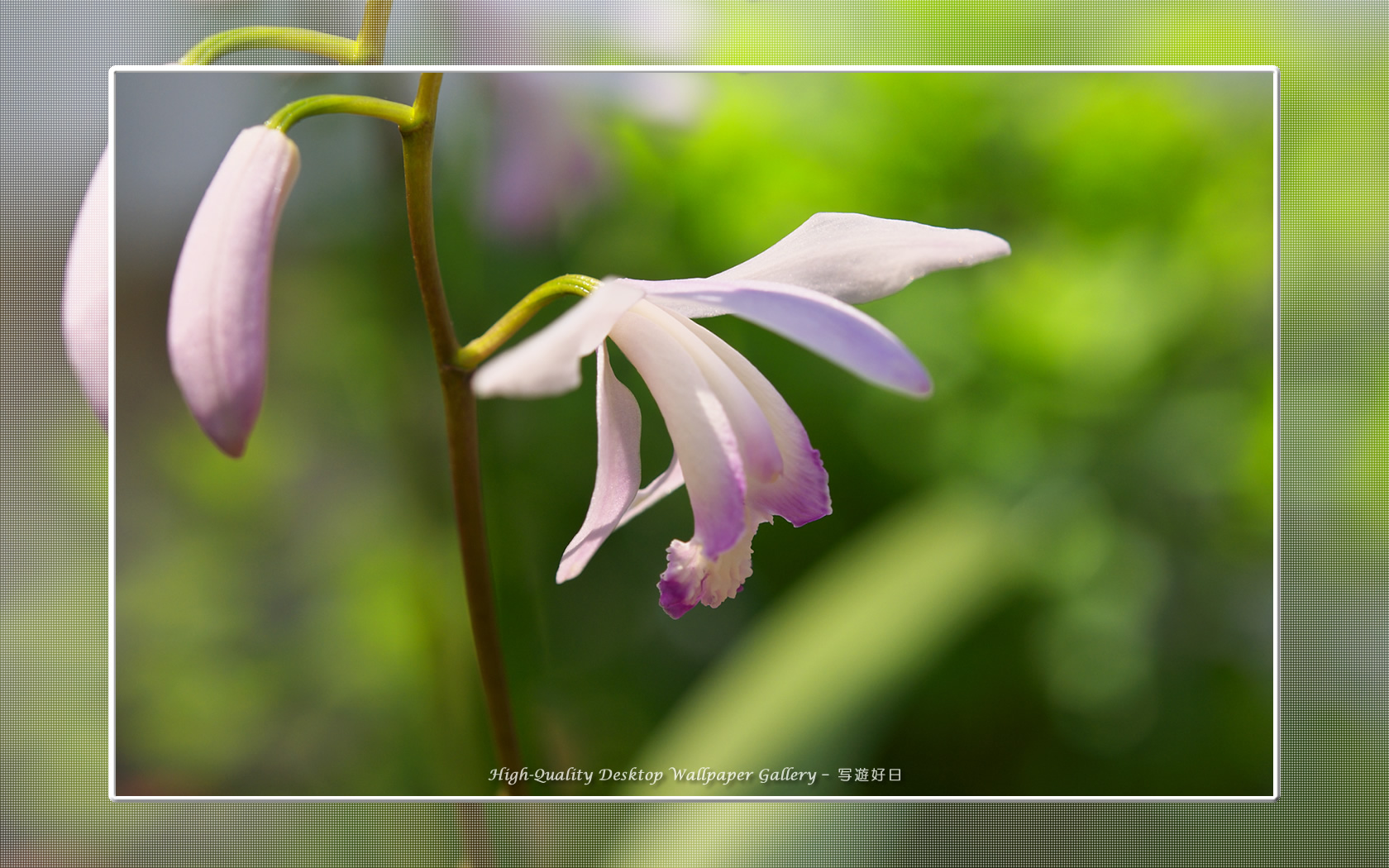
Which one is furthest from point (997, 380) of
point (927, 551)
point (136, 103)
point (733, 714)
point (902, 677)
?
point (136, 103)

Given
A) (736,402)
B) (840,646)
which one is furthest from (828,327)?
(840,646)

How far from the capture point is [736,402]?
50cm

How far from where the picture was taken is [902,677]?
2.90ft

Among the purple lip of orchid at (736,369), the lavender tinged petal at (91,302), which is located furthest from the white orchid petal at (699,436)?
the lavender tinged petal at (91,302)

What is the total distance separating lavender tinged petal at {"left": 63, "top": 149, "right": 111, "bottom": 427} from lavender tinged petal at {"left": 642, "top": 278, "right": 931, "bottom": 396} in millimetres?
369

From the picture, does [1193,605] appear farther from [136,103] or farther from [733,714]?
[136,103]

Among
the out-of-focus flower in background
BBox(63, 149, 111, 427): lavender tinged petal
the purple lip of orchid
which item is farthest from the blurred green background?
the purple lip of orchid

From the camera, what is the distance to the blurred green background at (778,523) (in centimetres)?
81

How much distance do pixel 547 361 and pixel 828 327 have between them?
141 mm

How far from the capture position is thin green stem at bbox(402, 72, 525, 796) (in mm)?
515

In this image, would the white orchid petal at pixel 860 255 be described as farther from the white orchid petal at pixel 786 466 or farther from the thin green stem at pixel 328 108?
the thin green stem at pixel 328 108

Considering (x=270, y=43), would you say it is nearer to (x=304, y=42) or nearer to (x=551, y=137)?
(x=304, y=42)

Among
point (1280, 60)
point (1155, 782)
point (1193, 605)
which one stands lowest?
point (1155, 782)

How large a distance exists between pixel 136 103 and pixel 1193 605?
98 cm
